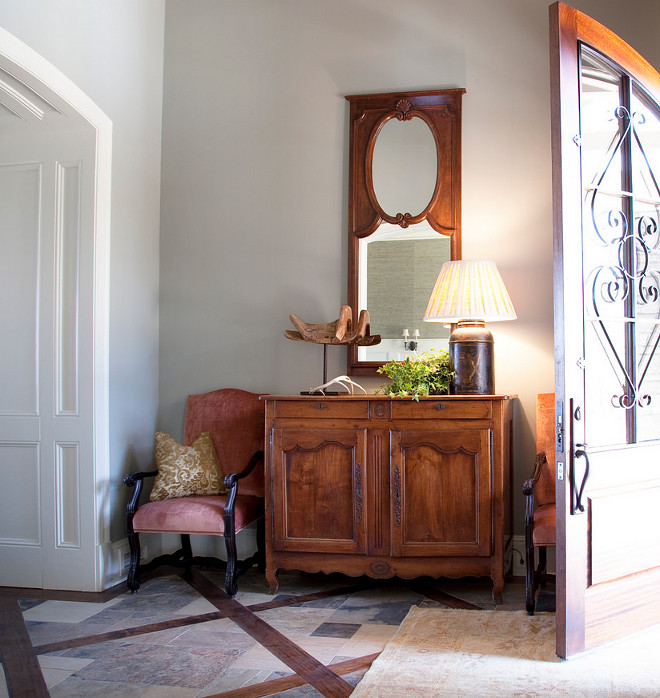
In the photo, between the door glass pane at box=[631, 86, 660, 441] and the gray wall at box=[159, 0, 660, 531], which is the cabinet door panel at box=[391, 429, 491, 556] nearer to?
the gray wall at box=[159, 0, 660, 531]

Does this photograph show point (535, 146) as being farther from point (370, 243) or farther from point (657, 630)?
point (657, 630)

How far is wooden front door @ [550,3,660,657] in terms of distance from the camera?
9.09 ft

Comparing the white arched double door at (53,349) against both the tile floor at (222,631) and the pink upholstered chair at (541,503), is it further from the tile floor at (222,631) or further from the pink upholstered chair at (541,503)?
the pink upholstered chair at (541,503)

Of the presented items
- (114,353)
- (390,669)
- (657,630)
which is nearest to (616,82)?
(657,630)

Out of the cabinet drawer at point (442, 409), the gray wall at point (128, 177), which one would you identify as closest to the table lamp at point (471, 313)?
the cabinet drawer at point (442, 409)

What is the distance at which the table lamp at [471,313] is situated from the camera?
379 cm

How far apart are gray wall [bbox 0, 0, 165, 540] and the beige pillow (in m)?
0.26

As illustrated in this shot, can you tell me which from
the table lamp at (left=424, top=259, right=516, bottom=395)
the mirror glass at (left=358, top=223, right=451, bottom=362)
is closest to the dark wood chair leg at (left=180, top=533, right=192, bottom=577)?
the mirror glass at (left=358, top=223, right=451, bottom=362)

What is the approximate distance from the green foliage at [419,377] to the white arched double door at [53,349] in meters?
1.62

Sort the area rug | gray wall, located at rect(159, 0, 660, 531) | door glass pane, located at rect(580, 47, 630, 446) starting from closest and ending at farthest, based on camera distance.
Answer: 1. the area rug
2. door glass pane, located at rect(580, 47, 630, 446)
3. gray wall, located at rect(159, 0, 660, 531)

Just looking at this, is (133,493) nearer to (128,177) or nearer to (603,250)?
(128,177)

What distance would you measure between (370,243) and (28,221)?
6.52 feet

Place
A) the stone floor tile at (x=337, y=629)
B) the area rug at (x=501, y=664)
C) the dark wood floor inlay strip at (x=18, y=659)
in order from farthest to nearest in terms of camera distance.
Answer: the stone floor tile at (x=337, y=629), the dark wood floor inlay strip at (x=18, y=659), the area rug at (x=501, y=664)

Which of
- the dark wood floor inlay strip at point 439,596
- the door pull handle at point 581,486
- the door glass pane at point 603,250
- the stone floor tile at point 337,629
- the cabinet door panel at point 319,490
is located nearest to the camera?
the door pull handle at point 581,486
